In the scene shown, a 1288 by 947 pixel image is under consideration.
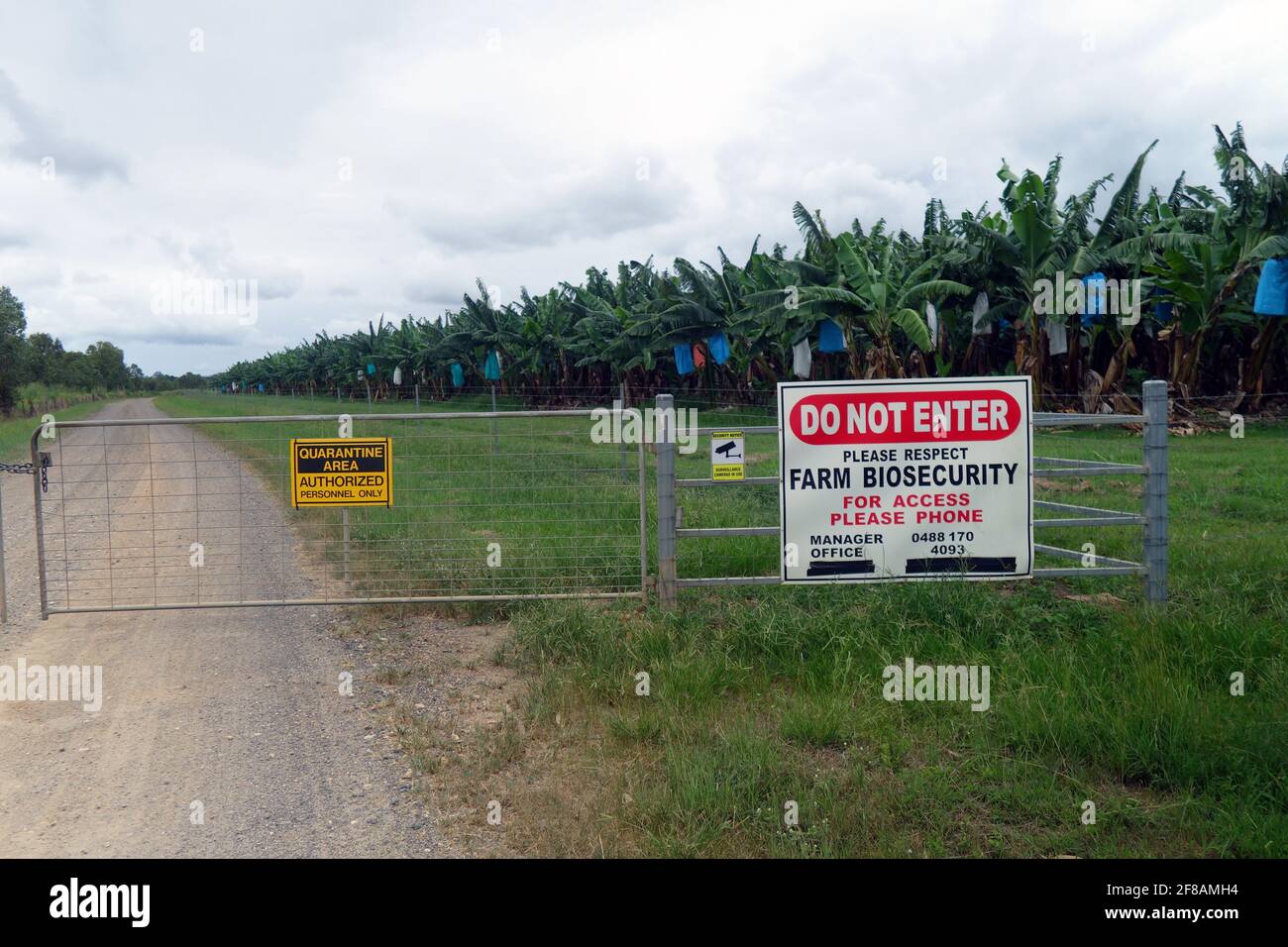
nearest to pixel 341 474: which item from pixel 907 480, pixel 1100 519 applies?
pixel 907 480

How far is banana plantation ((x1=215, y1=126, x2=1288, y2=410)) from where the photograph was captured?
19.4m

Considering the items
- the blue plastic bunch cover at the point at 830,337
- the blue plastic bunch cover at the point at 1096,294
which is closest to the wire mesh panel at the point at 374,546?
the blue plastic bunch cover at the point at 830,337

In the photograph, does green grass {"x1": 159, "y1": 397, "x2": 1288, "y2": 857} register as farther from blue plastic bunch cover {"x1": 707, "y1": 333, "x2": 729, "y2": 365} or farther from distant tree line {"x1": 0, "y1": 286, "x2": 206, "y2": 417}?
distant tree line {"x1": 0, "y1": 286, "x2": 206, "y2": 417}

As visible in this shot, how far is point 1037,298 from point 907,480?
1571 centimetres

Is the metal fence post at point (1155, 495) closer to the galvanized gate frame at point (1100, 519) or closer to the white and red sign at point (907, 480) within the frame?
the galvanized gate frame at point (1100, 519)

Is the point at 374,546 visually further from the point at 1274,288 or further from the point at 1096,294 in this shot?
the point at 1096,294

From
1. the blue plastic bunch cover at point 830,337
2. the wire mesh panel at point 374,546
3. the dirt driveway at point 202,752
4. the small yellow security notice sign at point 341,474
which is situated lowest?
the dirt driveway at point 202,752

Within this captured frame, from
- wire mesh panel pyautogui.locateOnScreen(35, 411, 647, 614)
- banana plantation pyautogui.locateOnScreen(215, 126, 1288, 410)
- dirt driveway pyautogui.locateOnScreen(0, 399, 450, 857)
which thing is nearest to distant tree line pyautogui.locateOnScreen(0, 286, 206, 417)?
banana plantation pyautogui.locateOnScreen(215, 126, 1288, 410)

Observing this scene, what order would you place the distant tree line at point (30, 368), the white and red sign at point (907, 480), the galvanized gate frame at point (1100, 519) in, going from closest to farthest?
the white and red sign at point (907, 480) → the galvanized gate frame at point (1100, 519) → the distant tree line at point (30, 368)

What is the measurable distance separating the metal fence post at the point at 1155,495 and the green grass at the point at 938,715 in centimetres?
30

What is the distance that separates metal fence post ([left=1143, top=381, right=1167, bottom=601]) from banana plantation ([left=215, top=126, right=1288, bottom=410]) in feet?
41.8

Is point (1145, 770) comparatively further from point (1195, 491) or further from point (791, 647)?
point (1195, 491)

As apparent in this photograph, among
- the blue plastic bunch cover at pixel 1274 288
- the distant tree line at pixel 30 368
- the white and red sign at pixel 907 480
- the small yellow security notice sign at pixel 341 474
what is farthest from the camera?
the distant tree line at pixel 30 368

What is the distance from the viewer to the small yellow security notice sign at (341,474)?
759 cm
